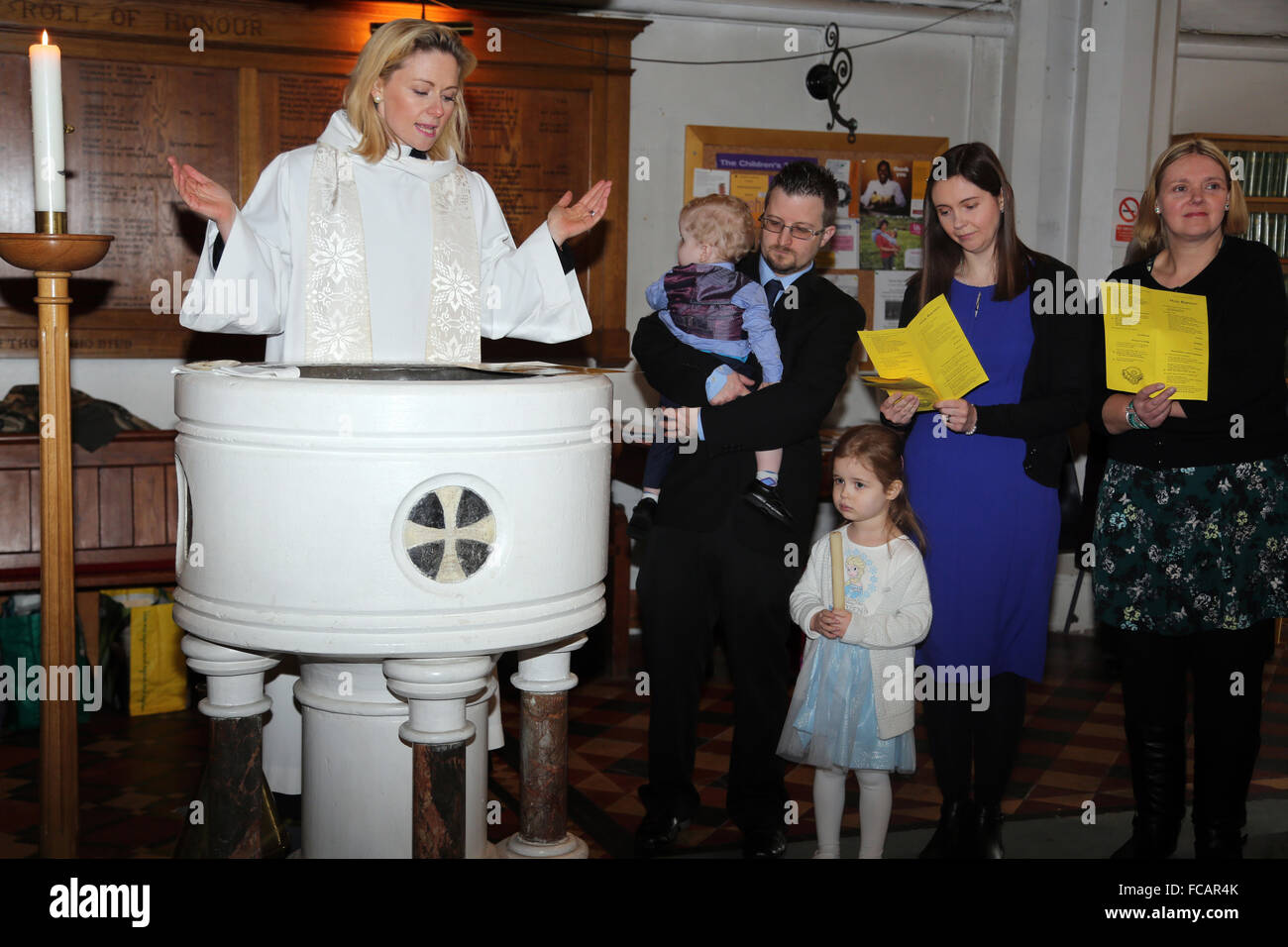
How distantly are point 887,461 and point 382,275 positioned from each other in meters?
1.18

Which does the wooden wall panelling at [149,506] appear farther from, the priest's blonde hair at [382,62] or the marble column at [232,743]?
the marble column at [232,743]

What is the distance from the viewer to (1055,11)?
552 centimetres

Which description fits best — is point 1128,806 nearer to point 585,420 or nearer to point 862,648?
point 862,648

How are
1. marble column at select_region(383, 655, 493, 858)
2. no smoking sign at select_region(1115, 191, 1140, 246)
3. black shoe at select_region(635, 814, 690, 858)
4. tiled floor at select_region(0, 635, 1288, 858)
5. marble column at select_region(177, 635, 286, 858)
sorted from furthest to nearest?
no smoking sign at select_region(1115, 191, 1140, 246), tiled floor at select_region(0, 635, 1288, 858), black shoe at select_region(635, 814, 690, 858), marble column at select_region(177, 635, 286, 858), marble column at select_region(383, 655, 493, 858)

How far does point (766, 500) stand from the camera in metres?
3.01

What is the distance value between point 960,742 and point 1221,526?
0.78 m

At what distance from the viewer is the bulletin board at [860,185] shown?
213 inches

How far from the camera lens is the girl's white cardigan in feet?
9.26

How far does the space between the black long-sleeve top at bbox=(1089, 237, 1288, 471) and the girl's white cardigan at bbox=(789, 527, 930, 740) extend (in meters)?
0.66

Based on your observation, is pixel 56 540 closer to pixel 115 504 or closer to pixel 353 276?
pixel 353 276

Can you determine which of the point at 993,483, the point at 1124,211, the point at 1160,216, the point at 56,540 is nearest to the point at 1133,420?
the point at 993,483

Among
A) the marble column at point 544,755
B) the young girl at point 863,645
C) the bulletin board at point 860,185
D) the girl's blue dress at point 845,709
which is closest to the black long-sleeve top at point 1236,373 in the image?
the young girl at point 863,645

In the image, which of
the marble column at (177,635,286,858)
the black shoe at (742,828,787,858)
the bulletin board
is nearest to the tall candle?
the marble column at (177,635,286,858)

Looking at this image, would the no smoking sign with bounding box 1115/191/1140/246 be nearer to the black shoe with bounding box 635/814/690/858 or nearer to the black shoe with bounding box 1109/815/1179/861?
the black shoe with bounding box 1109/815/1179/861
